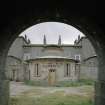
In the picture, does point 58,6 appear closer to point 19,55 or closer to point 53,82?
point 53,82

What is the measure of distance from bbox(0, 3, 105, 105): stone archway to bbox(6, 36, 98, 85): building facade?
24721 mm

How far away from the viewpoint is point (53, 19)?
948 cm

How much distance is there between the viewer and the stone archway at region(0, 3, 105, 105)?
775 centimetres

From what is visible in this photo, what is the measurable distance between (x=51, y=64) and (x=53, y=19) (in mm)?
24774

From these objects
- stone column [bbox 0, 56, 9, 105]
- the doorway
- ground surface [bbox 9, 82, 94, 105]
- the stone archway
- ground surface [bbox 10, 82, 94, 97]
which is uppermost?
the stone archway

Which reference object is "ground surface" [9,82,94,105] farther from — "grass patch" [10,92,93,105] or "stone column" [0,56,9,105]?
"stone column" [0,56,9,105]

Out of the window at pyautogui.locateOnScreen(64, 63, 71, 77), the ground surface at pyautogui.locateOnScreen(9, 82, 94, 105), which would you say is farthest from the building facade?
the ground surface at pyautogui.locateOnScreen(9, 82, 94, 105)

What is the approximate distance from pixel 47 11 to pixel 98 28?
6.19 feet

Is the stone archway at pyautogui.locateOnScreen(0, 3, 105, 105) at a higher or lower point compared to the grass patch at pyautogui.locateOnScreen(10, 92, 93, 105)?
higher

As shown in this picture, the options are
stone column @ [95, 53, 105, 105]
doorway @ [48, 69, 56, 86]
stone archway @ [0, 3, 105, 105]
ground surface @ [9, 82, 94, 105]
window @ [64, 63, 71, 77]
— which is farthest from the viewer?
window @ [64, 63, 71, 77]

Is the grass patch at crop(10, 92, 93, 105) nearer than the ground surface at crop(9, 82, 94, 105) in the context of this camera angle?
Yes

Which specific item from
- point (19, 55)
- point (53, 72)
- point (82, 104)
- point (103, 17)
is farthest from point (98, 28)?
point (19, 55)

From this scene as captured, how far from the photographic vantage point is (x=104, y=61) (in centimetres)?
844

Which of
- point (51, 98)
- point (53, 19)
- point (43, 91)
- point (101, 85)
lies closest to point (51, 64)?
point (43, 91)
